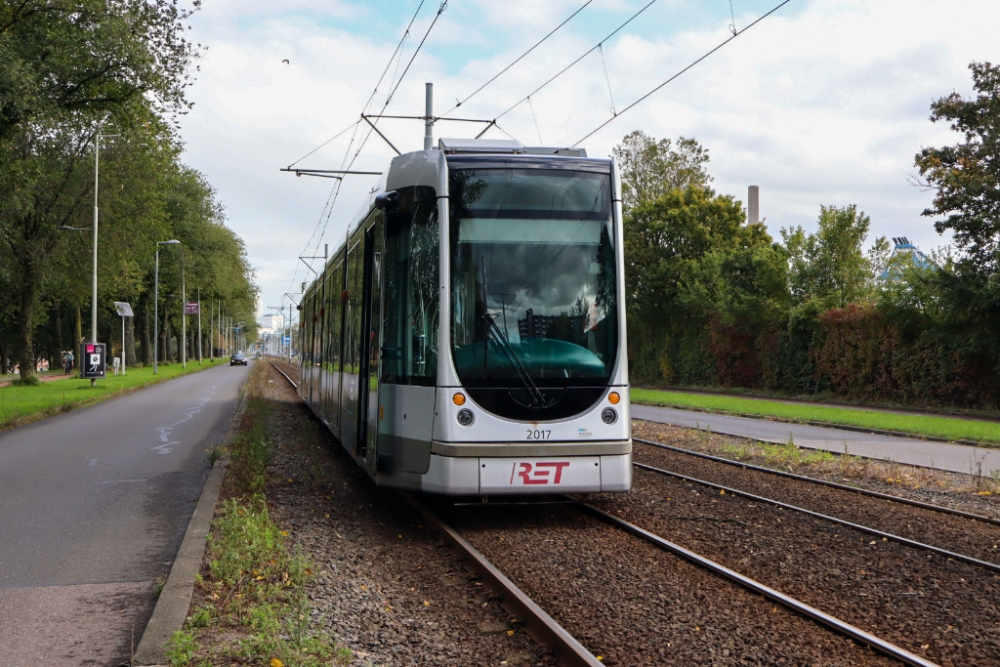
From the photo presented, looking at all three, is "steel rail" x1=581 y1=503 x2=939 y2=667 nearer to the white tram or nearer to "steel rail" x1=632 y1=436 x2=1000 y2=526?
the white tram

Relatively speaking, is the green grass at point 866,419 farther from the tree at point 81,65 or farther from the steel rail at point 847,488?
the tree at point 81,65

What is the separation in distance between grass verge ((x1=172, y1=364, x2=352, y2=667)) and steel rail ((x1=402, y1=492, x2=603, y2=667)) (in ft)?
3.66

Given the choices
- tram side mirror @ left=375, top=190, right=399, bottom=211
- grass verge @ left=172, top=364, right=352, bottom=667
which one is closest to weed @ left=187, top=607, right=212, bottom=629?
grass verge @ left=172, top=364, right=352, bottom=667

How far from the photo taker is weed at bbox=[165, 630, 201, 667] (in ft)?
15.4

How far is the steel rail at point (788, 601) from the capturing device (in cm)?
511

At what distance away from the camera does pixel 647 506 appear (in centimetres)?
1002

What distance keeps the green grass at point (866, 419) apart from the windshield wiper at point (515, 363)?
531 inches

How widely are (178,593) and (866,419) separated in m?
21.1

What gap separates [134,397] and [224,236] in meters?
46.1

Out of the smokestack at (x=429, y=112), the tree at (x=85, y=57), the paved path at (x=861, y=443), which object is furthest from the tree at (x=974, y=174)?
the tree at (x=85, y=57)

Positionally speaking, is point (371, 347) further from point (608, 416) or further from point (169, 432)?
point (169, 432)

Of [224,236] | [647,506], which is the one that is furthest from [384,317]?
[224,236]

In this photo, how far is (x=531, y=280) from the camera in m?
8.71

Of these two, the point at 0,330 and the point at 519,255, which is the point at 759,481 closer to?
the point at 519,255
